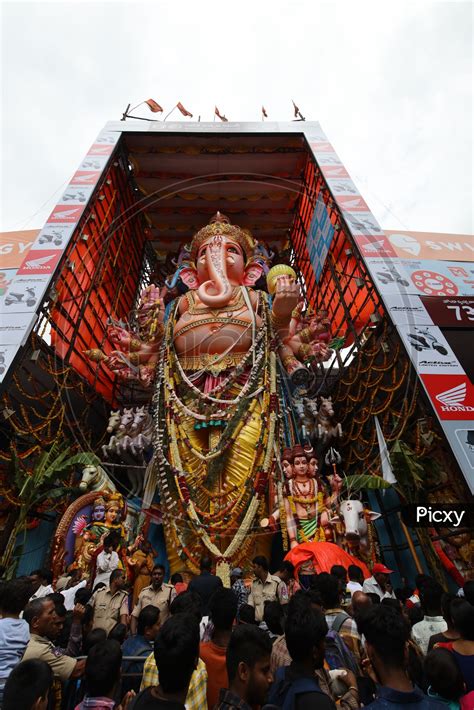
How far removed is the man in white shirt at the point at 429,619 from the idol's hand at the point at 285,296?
4.22 meters

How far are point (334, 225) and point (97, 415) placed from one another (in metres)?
5.56

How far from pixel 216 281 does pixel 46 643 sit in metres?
5.46

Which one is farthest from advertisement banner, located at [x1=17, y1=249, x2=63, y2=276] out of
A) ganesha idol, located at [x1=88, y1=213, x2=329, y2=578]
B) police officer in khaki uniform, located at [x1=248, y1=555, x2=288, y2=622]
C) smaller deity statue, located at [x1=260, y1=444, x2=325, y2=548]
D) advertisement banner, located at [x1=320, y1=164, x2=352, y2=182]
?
advertisement banner, located at [x1=320, y1=164, x2=352, y2=182]

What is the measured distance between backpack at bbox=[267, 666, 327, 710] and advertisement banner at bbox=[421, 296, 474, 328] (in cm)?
484

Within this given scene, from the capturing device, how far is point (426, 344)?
510 centimetres

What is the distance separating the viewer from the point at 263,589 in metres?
3.21

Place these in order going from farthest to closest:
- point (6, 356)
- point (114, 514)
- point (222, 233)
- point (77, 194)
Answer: point (222, 233)
point (77, 194)
point (114, 514)
point (6, 356)

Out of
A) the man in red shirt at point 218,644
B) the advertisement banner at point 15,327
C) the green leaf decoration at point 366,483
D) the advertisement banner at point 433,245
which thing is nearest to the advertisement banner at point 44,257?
the advertisement banner at point 15,327

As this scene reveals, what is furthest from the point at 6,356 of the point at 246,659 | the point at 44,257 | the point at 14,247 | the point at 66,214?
the point at 14,247

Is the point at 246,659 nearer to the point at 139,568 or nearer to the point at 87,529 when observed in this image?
the point at 139,568

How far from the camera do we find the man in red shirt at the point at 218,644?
5.97ft

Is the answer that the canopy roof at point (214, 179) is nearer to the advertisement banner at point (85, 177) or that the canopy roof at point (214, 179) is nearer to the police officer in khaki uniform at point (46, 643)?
the advertisement banner at point (85, 177)

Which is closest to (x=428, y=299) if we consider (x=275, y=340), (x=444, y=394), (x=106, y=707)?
(x=444, y=394)

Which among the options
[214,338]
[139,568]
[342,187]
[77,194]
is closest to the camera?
[139,568]
